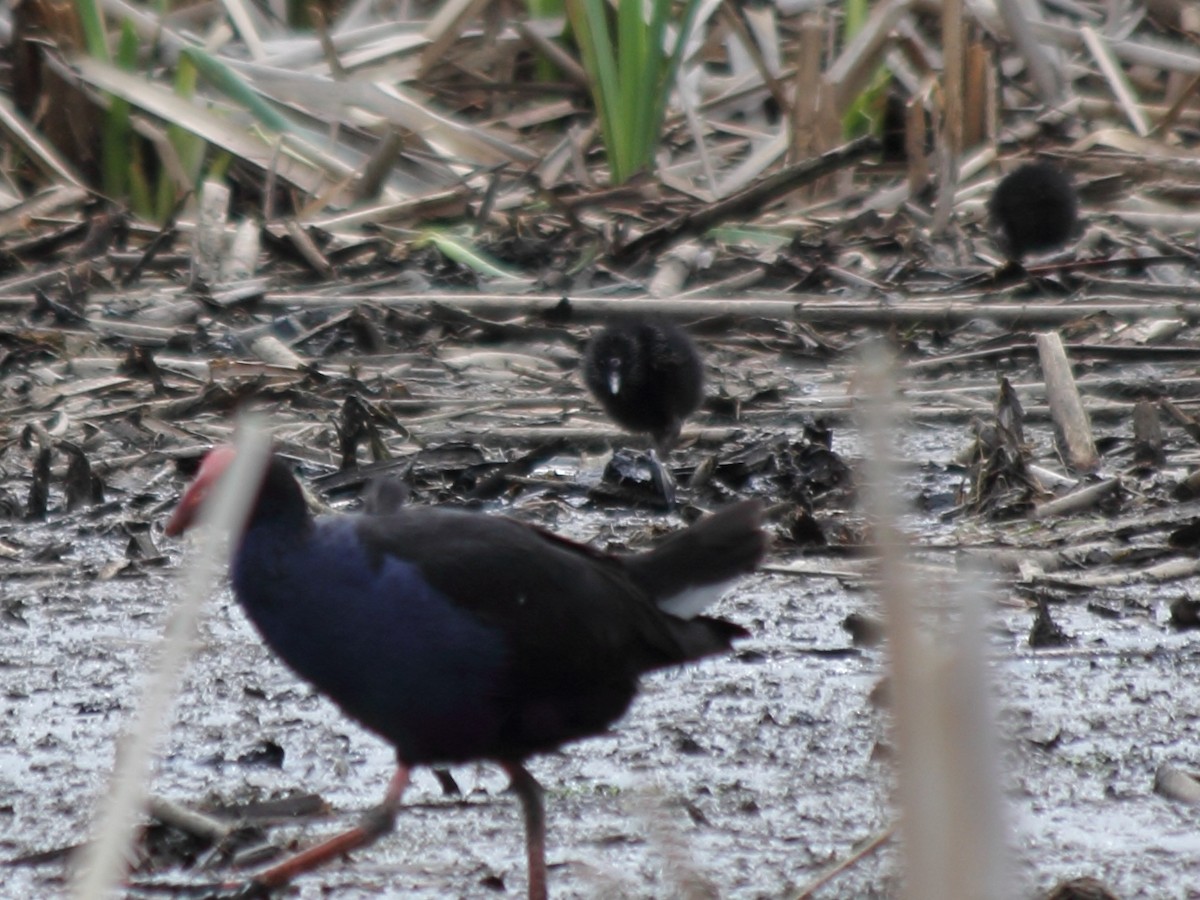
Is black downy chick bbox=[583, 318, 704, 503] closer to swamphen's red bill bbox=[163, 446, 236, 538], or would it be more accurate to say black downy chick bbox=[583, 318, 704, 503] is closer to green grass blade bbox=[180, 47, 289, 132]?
swamphen's red bill bbox=[163, 446, 236, 538]

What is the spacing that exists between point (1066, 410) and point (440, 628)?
2.77 m

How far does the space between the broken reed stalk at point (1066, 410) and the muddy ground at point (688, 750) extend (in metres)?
0.45

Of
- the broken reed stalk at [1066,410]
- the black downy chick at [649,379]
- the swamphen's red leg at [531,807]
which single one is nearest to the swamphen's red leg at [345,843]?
the swamphen's red leg at [531,807]

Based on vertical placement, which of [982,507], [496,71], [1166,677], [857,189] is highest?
[496,71]

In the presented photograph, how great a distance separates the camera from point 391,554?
2.59 meters

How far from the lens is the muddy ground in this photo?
275 cm

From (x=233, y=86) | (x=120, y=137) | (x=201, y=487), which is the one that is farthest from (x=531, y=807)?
(x=120, y=137)

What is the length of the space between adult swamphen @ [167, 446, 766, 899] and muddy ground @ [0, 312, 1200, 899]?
7.6 inches

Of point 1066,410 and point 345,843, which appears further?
point 1066,410

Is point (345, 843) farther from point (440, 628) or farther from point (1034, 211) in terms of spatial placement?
point (1034, 211)

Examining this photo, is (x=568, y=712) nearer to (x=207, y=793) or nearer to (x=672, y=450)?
(x=207, y=793)

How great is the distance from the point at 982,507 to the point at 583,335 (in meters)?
1.77

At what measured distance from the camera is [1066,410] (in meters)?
4.96

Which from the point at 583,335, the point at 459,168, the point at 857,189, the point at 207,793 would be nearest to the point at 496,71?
the point at 459,168
